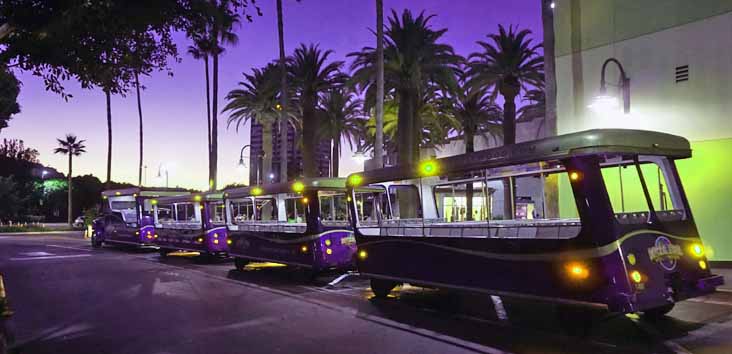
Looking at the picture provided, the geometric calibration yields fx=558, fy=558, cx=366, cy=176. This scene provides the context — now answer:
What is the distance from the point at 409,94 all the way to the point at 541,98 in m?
10.3

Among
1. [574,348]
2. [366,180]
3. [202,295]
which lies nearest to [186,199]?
[202,295]

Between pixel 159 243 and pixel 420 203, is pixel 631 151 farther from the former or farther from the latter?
pixel 159 243

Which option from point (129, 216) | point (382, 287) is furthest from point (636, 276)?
point (129, 216)

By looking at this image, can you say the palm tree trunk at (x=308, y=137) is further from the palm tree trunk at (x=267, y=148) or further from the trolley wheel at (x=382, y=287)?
the trolley wheel at (x=382, y=287)

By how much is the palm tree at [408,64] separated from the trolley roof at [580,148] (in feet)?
47.0

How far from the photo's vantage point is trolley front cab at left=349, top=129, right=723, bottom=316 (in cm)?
721

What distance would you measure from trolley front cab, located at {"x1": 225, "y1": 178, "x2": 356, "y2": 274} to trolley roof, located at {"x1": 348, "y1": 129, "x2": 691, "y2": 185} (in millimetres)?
4691

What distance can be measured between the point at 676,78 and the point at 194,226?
16.4 m

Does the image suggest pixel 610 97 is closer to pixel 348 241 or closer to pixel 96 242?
pixel 348 241

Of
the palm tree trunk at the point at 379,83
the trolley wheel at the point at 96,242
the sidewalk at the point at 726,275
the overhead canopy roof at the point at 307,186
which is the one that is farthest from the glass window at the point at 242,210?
the trolley wheel at the point at 96,242

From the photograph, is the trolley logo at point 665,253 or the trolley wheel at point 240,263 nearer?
the trolley logo at point 665,253

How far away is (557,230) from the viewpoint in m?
8.66

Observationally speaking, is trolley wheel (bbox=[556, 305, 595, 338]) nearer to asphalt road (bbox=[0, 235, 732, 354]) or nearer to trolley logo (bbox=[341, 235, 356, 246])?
asphalt road (bbox=[0, 235, 732, 354])

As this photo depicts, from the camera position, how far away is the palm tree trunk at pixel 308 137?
2852 centimetres
